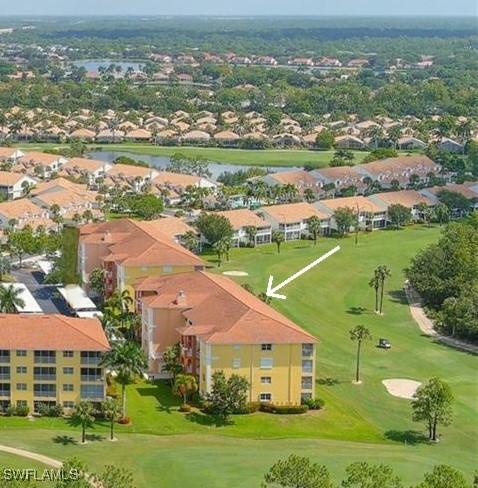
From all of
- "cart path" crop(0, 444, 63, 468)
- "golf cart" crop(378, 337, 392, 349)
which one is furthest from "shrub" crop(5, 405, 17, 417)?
"golf cart" crop(378, 337, 392, 349)

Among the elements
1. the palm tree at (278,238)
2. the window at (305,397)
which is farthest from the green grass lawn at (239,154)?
the window at (305,397)

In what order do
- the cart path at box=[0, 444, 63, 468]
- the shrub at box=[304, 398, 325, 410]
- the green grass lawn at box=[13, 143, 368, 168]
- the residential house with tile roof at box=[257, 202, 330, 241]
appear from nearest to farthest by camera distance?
the cart path at box=[0, 444, 63, 468] < the shrub at box=[304, 398, 325, 410] < the residential house with tile roof at box=[257, 202, 330, 241] < the green grass lawn at box=[13, 143, 368, 168]

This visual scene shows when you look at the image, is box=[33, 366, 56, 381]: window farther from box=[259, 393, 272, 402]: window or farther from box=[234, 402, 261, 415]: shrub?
box=[259, 393, 272, 402]: window

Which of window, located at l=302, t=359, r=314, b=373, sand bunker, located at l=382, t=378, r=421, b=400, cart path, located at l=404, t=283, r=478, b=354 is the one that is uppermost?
window, located at l=302, t=359, r=314, b=373

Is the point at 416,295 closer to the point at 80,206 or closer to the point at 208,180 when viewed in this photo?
the point at 80,206

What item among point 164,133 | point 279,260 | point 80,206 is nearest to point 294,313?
point 279,260

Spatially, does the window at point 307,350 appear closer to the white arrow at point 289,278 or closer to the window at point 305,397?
the window at point 305,397
